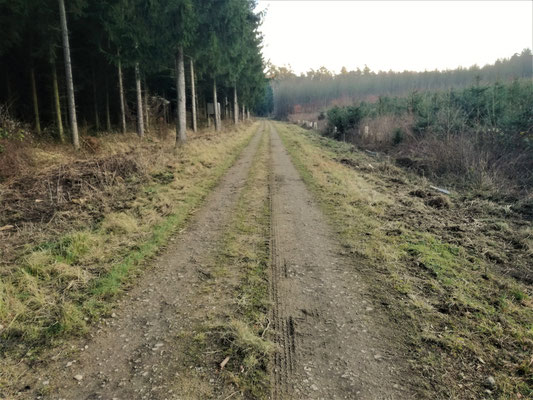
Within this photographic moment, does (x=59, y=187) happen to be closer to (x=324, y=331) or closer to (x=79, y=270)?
(x=79, y=270)

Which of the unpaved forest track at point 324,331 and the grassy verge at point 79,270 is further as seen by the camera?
the grassy verge at point 79,270

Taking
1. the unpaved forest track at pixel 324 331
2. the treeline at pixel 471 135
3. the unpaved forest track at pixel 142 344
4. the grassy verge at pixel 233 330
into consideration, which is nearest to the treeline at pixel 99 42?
the treeline at pixel 471 135

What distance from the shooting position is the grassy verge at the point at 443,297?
2.86 m

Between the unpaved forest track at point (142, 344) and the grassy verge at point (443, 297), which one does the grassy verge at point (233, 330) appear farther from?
the grassy verge at point (443, 297)

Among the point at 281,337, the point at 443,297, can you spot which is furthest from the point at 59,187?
the point at 443,297

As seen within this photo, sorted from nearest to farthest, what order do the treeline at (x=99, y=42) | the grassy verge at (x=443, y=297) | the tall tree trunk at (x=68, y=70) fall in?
the grassy verge at (x=443, y=297), the tall tree trunk at (x=68, y=70), the treeline at (x=99, y=42)

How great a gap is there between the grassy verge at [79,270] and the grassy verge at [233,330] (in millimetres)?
1127

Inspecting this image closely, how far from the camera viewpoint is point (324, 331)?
11.1ft

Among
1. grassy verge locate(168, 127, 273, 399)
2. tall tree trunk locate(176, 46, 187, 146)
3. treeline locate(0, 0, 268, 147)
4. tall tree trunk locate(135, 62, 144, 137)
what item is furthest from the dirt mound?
Answer: tall tree trunk locate(135, 62, 144, 137)

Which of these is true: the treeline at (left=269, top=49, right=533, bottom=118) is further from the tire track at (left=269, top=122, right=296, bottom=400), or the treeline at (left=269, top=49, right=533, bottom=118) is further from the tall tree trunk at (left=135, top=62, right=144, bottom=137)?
the tire track at (left=269, top=122, right=296, bottom=400)

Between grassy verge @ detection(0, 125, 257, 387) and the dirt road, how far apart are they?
0.30 metres

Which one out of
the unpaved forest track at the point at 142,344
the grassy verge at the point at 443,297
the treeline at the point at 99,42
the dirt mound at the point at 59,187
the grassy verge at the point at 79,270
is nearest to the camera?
the unpaved forest track at the point at 142,344

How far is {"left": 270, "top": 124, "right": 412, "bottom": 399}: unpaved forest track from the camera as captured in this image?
2.72 meters

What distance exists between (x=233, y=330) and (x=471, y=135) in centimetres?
1351
